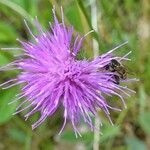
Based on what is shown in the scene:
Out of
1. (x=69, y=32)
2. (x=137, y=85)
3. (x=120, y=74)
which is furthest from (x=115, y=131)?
(x=69, y=32)

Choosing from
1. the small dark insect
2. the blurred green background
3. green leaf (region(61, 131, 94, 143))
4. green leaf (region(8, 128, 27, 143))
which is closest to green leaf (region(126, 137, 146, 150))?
the blurred green background

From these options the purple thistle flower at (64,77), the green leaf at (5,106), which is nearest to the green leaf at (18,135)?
the green leaf at (5,106)

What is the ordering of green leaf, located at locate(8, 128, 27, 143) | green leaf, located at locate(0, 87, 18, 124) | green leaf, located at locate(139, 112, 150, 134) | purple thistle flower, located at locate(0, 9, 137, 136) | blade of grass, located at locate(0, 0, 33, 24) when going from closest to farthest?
purple thistle flower, located at locate(0, 9, 137, 136) → blade of grass, located at locate(0, 0, 33, 24) → green leaf, located at locate(0, 87, 18, 124) → green leaf, located at locate(139, 112, 150, 134) → green leaf, located at locate(8, 128, 27, 143)

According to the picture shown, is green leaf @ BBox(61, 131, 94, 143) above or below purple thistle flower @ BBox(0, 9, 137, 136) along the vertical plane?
below

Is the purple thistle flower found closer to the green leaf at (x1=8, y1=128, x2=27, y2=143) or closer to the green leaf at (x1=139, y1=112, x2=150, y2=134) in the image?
the green leaf at (x1=139, y1=112, x2=150, y2=134)

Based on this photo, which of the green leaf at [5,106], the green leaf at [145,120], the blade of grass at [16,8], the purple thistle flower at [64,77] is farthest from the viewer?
the green leaf at [145,120]

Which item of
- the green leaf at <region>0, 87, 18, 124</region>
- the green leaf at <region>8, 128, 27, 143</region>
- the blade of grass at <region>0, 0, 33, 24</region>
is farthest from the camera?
the green leaf at <region>8, 128, 27, 143</region>

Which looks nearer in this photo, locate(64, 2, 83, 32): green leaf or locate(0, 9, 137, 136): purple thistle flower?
locate(0, 9, 137, 136): purple thistle flower

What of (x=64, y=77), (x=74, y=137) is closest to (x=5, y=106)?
(x=74, y=137)

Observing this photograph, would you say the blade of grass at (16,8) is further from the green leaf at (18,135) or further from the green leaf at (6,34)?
the green leaf at (18,135)

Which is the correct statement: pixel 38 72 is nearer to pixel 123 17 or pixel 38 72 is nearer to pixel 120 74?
pixel 120 74
